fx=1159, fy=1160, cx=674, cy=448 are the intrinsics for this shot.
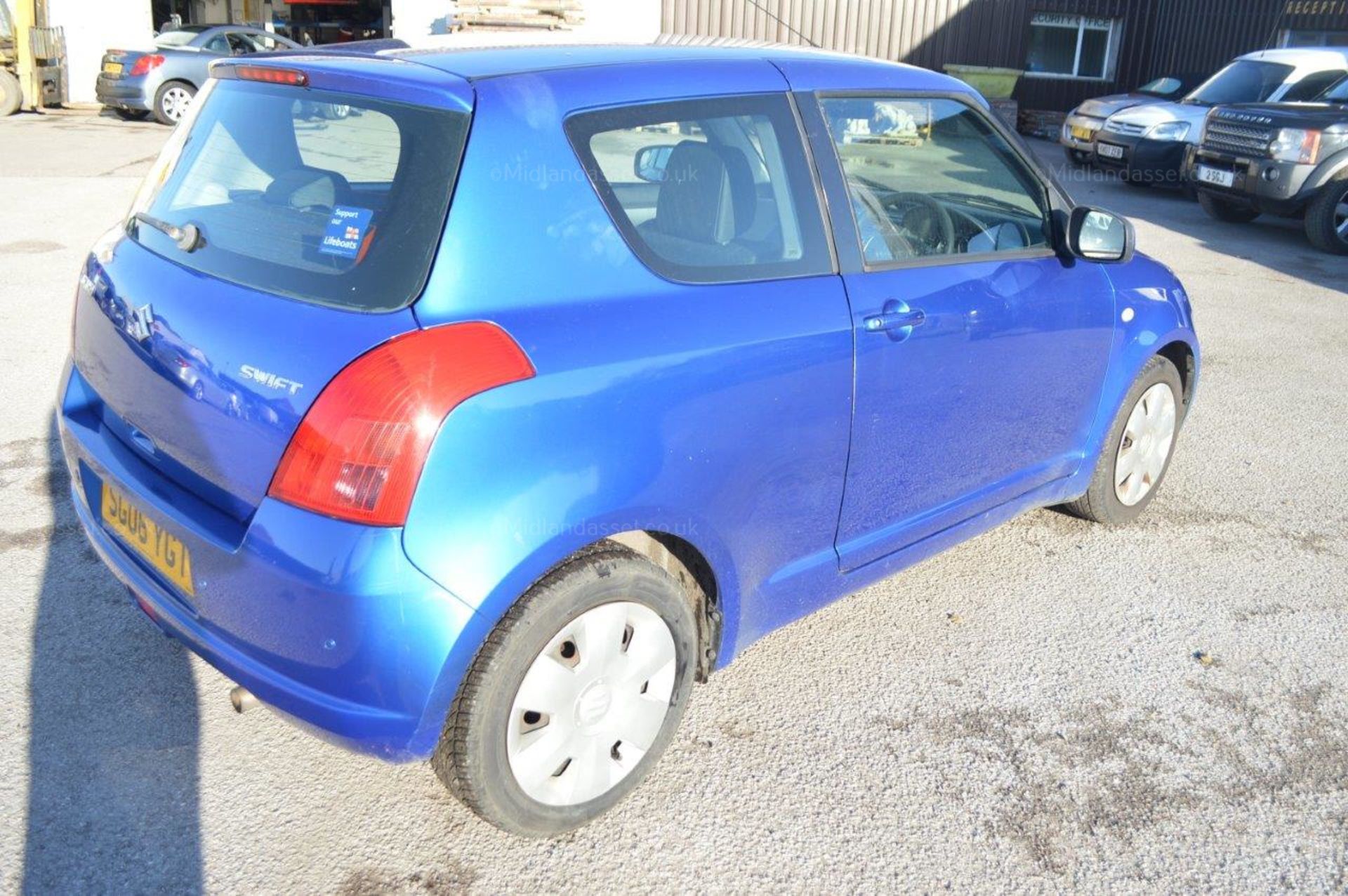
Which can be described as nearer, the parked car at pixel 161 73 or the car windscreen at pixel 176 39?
the parked car at pixel 161 73

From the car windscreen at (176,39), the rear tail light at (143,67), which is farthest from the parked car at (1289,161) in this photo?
the car windscreen at (176,39)

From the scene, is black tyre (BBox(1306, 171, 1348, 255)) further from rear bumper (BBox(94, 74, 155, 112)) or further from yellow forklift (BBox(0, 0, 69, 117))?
yellow forklift (BBox(0, 0, 69, 117))

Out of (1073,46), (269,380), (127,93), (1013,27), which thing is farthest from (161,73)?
(269,380)

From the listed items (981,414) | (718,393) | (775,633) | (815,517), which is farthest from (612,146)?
(775,633)

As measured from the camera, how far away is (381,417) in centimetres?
222

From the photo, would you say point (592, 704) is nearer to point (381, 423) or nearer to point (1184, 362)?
point (381, 423)

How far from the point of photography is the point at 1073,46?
23.7m

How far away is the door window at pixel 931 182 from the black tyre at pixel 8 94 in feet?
61.1

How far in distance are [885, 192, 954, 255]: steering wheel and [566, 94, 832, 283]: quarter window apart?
48 cm

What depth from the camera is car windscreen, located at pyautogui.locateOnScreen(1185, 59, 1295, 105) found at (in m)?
13.0

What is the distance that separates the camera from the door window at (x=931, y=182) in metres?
3.23

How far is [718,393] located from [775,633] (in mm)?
1314

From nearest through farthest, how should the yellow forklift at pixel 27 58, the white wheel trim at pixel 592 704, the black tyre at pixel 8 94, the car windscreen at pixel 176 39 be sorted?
the white wheel trim at pixel 592 704
the black tyre at pixel 8 94
the yellow forklift at pixel 27 58
the car windscreen at pixel 176 39

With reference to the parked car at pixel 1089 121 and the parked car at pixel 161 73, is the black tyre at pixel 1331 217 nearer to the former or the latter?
the parked car at pixel 1089 121
